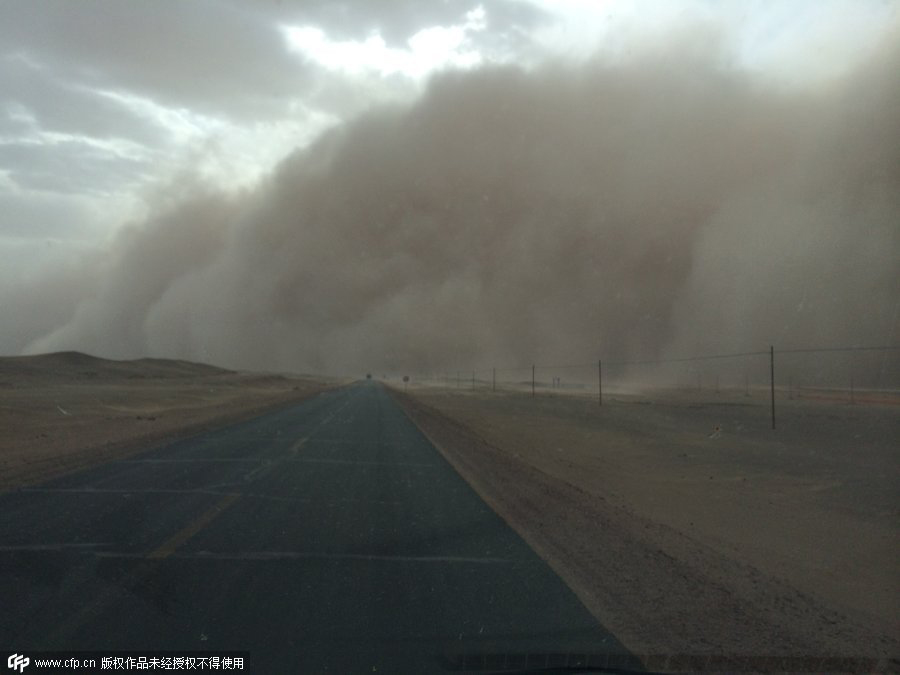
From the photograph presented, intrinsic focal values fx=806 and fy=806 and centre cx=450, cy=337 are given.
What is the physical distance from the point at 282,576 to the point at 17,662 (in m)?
2.60

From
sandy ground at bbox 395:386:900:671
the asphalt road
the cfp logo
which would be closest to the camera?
the cfp logo

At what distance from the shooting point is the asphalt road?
18.1 feet

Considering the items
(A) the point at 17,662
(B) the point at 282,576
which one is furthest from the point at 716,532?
(A) the point at 17,662

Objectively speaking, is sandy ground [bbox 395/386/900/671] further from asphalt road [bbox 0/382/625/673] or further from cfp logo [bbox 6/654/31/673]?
cfp logo [bbox 6/654/31/673]

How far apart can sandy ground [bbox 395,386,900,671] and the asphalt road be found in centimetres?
60

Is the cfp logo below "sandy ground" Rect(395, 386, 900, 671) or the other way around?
the other way around

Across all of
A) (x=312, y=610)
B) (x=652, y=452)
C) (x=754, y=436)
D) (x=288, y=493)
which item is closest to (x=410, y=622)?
(x=312, y=610)

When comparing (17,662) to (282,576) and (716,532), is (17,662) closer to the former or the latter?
(282,576)

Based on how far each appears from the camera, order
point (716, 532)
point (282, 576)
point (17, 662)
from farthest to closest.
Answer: point (716, 532)
point (282, 576)
point (17, 662)

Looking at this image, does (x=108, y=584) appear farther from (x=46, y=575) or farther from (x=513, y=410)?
(x=513, y=410)

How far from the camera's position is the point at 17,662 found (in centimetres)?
499

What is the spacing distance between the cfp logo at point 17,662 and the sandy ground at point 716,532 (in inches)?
156

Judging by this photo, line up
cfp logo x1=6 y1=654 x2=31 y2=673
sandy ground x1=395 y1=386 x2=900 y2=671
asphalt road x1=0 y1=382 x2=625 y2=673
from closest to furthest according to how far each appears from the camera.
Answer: cfp logo x1=6 y1=654 x2=31 y2=673 → asphalt road x1=0 y1=382 x2=625 y2=673 → sandy ground x1=395 y1=386 x2=900 y2=671

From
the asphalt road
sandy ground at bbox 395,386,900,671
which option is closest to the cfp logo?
the asphalt road
